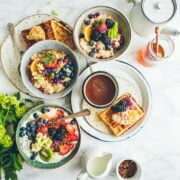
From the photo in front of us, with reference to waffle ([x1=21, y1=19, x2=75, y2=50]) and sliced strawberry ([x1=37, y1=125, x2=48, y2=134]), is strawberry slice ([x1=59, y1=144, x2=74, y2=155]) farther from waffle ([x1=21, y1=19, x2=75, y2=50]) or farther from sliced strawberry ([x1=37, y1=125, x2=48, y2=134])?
waffle ([x1=21, y1=19, x2=75, y2=50])

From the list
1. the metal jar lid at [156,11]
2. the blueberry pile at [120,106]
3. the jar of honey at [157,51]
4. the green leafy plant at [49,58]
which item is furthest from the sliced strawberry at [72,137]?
the metal jar lid at [156,11]

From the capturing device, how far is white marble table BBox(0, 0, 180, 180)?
2.47 meters

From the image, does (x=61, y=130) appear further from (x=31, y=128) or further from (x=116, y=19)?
(x=116, y=19)

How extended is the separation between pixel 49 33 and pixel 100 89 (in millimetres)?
348

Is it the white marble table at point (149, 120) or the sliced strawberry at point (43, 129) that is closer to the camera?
the sliced strawberry at point (43, 129)

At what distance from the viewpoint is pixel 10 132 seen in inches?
95.0

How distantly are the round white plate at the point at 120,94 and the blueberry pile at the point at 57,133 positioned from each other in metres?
0.12

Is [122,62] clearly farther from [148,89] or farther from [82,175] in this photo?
[82,175]

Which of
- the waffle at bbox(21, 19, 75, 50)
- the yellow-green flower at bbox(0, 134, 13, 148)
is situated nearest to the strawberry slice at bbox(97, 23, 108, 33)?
the waffle at bbox(21, 19, 75, 50)

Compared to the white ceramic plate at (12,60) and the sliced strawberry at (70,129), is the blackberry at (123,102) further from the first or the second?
the white ceramic plate at (12,60)

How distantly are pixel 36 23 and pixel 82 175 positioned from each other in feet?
2.40

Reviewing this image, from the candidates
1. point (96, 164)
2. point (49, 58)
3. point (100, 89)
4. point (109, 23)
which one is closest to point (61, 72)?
point (49, 58)

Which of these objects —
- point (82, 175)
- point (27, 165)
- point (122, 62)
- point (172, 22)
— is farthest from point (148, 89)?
point (27, 165)

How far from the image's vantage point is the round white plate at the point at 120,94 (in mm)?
2453
